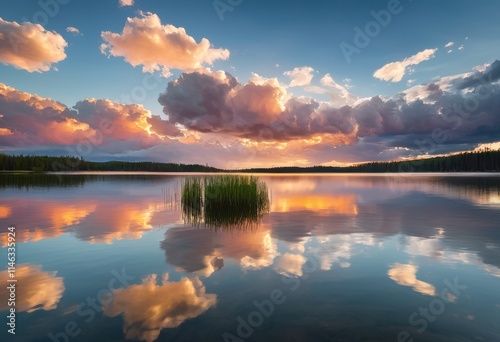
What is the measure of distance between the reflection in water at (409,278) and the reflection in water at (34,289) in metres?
9.31

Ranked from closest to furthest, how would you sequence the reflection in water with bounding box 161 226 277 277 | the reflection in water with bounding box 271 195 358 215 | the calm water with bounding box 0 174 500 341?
the calm water with bounding box 0 174 500 341 → the reflection in water with bounding box 161 226 277 277 → the reflection in water with bounding box 271 195 358 215

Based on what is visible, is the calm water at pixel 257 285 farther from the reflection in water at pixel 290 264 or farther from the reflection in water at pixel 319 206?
the reflection in water at pixel 319 206

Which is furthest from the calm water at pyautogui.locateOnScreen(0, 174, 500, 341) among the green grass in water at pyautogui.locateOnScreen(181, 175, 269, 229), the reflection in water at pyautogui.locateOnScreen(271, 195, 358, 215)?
the reflection in water at pyautogui.locateOnScreen(271, 195, 358, 215)

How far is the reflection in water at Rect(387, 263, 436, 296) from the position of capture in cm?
800

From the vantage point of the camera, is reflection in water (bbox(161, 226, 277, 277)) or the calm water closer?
the calm water

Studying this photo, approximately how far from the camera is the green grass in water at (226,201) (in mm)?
21453

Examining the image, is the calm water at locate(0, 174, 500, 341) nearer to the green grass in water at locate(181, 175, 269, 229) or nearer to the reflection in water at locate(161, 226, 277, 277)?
the reflection in water at locate(161, 226, 277, 277)

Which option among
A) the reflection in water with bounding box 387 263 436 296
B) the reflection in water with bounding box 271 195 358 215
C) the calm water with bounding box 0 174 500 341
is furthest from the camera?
the reflection in water with bounding box 271 195 358 215

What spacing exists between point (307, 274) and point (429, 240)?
8143 mm

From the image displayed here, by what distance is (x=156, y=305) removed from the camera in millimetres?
7125

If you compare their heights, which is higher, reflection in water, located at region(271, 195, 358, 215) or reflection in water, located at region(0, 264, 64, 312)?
reflection in water, located at region(0, 264, 64, 312)

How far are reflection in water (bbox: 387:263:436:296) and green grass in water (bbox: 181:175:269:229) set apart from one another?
11.1 m

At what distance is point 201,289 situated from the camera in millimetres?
8055

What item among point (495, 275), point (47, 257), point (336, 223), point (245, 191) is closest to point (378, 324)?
point (495, 275)
